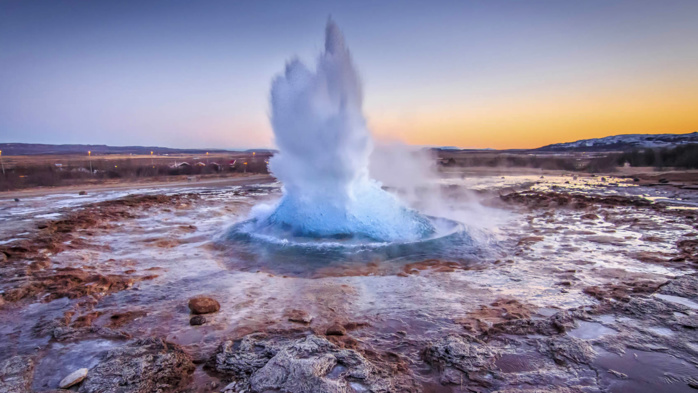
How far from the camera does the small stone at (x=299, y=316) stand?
3.84 metres

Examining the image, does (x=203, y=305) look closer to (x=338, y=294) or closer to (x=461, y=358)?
(x=338, y=294)

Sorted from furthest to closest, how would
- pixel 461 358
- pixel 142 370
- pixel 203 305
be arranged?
1. pixel 203 305
2. pixel 461 358
3. pixel 142 370

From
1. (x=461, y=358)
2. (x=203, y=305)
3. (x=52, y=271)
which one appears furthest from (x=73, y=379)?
(x=52, y=271)

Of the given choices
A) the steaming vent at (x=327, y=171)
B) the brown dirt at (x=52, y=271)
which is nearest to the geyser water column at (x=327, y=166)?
the steaming vent at (x=327, y=171)

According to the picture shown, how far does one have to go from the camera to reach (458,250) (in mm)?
6875

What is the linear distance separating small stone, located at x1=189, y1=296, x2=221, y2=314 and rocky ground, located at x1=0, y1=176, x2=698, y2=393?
0.02 metres

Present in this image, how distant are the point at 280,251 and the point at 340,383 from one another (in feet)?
14.5

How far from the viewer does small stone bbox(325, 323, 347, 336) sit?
352 cm

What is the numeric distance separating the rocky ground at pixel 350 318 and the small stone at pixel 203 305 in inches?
0.7

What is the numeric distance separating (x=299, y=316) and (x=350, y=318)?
1.90ft

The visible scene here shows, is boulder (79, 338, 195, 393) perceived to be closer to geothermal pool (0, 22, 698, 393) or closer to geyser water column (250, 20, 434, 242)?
geothermal pool (0, 22, 698, 393)

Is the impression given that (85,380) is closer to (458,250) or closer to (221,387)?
(221,387)

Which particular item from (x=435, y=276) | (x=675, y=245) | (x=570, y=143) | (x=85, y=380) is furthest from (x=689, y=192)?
(x=570, y=143)

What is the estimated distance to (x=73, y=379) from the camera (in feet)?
8.66
